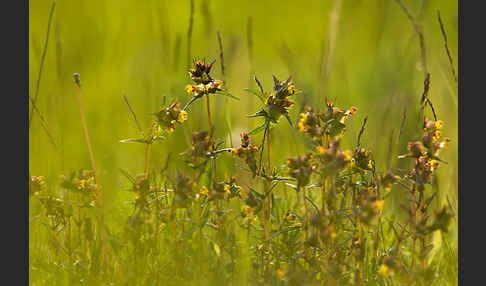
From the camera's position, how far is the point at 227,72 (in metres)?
3.51

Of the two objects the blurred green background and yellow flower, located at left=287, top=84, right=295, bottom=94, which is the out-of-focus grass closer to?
the blurred green background

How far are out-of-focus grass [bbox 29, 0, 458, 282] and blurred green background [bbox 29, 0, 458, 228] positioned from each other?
0.04 ft

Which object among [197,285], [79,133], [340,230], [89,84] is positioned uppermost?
[89,84]

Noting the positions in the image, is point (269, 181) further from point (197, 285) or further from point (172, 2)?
point (172, 2)

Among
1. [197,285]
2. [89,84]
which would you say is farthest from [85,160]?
[197,285]

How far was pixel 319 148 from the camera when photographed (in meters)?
1.97

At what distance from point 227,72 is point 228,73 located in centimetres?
5

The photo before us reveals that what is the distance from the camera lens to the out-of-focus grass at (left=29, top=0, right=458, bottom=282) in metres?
3.28

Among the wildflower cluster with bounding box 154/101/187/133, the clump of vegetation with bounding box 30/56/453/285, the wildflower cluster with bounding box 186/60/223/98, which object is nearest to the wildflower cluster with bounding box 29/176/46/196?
the clump of vegetation with bounding box 30/56/453/285

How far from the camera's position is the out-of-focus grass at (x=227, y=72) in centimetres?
328

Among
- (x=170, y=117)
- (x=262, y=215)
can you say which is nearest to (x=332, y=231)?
(x=262, y=215)

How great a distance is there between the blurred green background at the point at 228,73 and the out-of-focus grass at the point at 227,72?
0.01 meters

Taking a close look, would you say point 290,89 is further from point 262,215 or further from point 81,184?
point 81,184

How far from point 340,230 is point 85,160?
2362 millimetres
